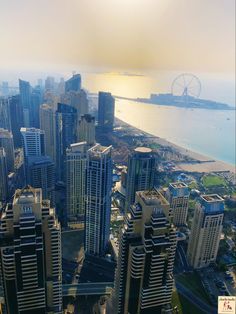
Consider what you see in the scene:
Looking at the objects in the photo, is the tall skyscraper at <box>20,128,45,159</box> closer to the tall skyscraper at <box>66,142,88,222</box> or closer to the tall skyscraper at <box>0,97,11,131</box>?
the tall skyscraper at <box>66,142,88,222</box>

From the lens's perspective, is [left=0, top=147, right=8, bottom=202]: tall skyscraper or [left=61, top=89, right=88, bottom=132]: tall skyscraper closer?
[left=0, top=147, right=8, bottom=202]: tall skyscraper

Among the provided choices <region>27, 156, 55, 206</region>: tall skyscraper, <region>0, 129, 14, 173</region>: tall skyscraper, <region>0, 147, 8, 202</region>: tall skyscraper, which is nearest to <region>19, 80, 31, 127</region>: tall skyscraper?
<region>0, 129, 14, 173</region>: tall skyscraper

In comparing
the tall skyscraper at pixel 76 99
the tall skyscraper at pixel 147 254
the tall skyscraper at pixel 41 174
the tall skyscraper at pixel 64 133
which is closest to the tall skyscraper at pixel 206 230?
the tall skyscraper at pixel 147 254

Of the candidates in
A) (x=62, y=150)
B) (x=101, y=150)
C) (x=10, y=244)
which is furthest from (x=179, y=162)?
(x=10, y=244)

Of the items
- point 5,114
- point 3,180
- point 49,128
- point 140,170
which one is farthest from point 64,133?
point 140,170

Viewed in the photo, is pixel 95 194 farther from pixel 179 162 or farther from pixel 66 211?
pixel 179 162

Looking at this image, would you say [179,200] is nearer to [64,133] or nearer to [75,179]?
[75,179]

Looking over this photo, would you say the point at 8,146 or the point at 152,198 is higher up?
the point at 8,146
